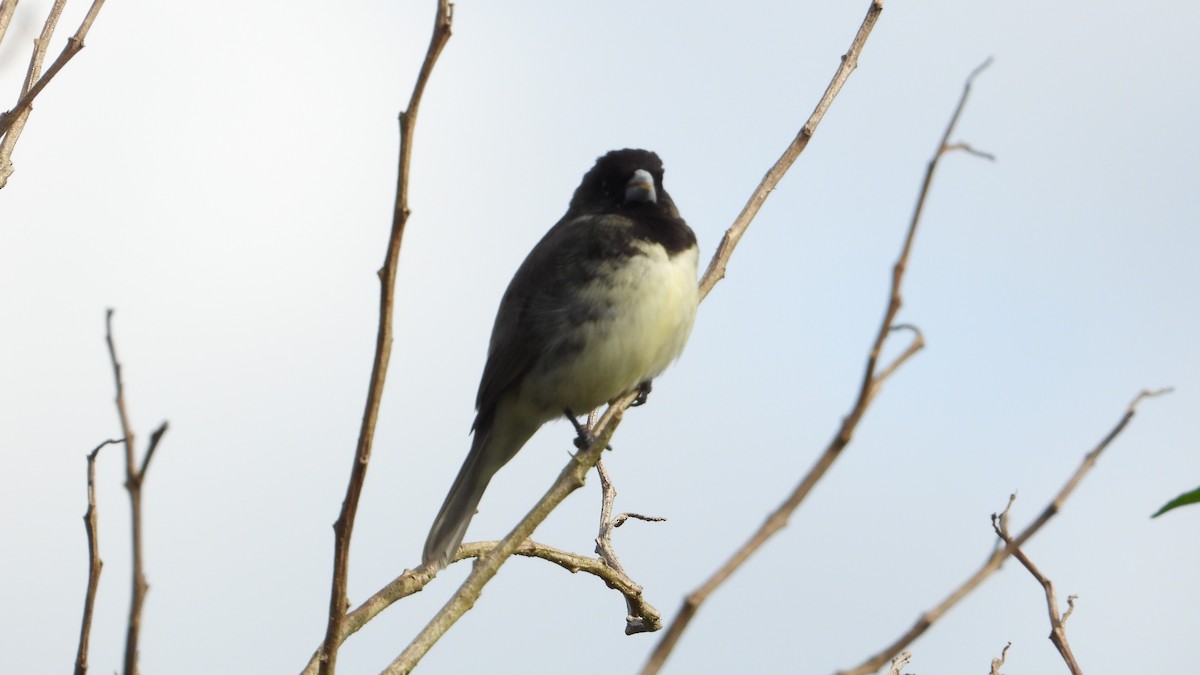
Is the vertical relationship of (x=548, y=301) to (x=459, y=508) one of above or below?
above

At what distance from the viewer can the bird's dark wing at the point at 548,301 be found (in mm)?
6520

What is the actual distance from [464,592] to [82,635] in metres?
1.27

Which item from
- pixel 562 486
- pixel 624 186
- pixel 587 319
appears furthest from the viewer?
pixel 624 186

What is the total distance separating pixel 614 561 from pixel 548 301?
1932mm

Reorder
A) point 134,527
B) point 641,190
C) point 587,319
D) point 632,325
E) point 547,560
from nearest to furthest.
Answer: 1. point 134,527
2. point 547,560
3. point 632,325
4. point 587,319
5. point 641,190

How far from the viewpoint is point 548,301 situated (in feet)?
21.8

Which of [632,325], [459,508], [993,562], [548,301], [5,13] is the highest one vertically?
[548,301]

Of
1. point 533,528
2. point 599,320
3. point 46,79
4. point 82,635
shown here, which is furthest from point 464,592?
point 599,320

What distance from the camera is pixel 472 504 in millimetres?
6543

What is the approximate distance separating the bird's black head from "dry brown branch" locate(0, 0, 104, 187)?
11.5 feet

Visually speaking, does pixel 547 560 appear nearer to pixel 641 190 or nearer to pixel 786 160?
pixel 786 160

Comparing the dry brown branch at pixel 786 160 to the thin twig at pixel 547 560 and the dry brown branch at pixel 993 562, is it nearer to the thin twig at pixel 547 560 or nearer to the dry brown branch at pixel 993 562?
the thin twig at pixel 547 560

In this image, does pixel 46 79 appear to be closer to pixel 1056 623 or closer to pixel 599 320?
pixel 1056 623

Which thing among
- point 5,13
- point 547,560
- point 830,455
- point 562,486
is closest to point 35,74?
point 5,13
